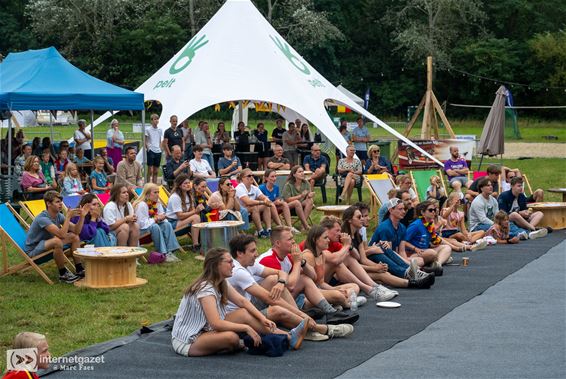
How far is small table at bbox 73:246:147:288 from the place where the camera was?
8.48 meters

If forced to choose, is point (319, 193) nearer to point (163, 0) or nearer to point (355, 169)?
point (355, 169)

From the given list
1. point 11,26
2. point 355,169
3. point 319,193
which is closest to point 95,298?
point 355,169

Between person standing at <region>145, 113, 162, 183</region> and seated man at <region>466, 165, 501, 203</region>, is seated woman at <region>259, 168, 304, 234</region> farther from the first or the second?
person standing at <region>145, 113, 162, 183</region>

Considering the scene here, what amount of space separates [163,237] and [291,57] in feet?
27.0

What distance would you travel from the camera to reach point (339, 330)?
652 cm

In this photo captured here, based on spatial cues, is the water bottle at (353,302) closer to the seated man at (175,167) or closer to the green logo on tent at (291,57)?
the seated man at (175,167)

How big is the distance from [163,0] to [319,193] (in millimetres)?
33159

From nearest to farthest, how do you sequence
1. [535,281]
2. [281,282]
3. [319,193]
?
[281,282]
[535,281]
[319,193]

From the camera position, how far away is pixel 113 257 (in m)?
8.36

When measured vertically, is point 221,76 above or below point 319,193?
above

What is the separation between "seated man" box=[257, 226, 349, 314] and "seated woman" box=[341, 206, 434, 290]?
104 centimetres

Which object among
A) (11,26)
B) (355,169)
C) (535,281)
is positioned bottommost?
(535,281)

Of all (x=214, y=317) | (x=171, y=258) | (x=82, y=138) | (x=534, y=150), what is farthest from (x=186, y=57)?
(x=534, y=150)

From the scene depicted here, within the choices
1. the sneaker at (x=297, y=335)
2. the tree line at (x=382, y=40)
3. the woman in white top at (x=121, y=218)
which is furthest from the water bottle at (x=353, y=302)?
the tree line at (x=382, y=40)
